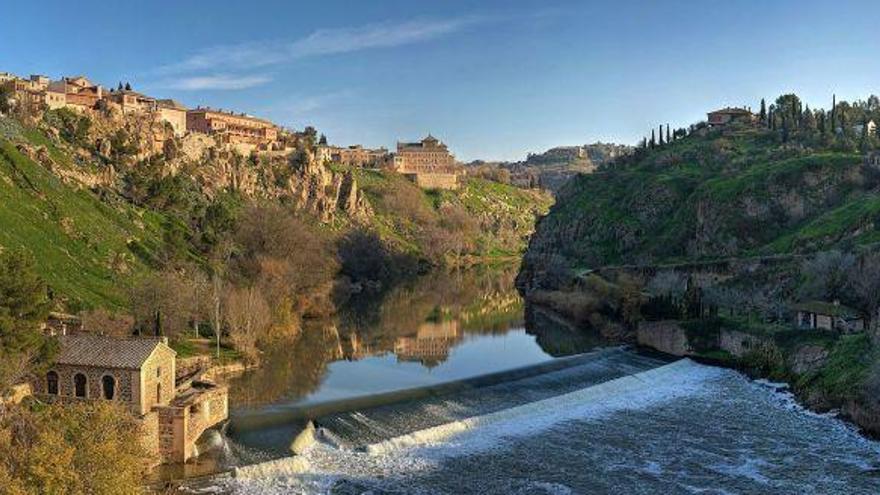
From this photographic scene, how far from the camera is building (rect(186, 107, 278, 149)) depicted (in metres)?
155

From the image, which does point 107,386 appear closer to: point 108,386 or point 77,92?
point 108,386

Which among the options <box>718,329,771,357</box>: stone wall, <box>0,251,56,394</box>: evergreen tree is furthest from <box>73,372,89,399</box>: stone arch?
<box>718,329,771,357</box>: stone wall

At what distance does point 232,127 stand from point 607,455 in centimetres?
13976

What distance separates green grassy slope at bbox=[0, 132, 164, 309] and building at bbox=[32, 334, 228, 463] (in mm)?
18298

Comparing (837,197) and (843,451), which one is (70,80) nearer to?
(837,197)

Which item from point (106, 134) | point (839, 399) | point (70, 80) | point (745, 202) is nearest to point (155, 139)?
point (106, 134)

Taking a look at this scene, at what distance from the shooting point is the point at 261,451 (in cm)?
3747

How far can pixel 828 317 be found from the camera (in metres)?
57.1

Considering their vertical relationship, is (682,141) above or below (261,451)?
above

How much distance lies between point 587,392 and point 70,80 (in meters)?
109

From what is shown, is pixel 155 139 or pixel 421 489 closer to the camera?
pixel 421 489

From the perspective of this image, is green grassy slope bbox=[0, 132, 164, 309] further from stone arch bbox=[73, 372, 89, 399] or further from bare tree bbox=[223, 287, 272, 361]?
stone arch bbox=[73, 372, 89, 399]

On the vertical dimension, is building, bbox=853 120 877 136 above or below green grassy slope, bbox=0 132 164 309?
above

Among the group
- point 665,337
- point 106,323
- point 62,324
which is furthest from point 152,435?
point 665,337
